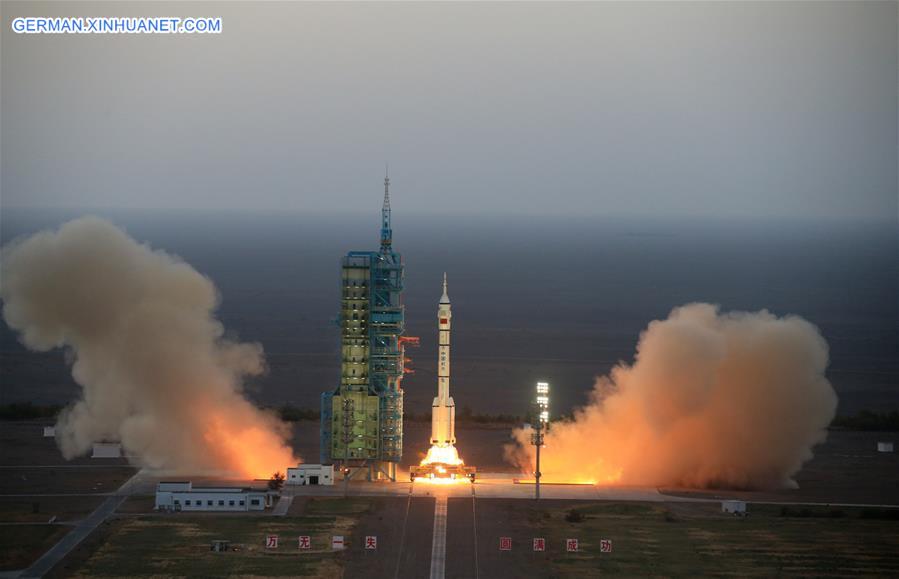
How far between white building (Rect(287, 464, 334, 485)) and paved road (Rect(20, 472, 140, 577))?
6.80 m

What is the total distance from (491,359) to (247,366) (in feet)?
151

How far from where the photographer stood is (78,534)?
189 feet

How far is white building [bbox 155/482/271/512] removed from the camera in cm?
6162

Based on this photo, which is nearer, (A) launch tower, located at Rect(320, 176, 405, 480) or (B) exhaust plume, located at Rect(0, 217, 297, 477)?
(A) launch tower, located at Rect(320, 176, 405, 480)

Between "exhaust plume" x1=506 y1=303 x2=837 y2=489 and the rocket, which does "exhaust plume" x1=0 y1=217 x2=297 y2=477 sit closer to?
the rocket

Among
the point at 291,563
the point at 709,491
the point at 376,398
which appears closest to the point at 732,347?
the point at 709,491

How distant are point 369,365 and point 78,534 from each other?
591 inches

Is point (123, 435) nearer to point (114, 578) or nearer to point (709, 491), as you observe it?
point (114, 578)

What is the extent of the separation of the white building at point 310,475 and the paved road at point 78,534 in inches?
268

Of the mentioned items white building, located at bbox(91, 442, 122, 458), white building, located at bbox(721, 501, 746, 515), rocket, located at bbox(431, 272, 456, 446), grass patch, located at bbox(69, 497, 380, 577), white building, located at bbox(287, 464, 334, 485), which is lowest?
grass patch, located at bbox(69, 497, 380, 577)

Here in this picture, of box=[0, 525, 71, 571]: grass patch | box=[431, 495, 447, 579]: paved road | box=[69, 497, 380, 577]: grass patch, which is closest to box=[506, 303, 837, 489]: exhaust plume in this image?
box=[431, 495, 447, 579]: paved road

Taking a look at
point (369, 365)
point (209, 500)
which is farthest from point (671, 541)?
point (209, 500)

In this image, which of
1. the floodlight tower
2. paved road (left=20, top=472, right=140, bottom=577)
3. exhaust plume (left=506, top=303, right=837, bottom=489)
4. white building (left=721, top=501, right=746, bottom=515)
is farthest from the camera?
exhaust plume (left=506, top=303, right=837, bottom=489)

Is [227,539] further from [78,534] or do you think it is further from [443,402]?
[443,402]
